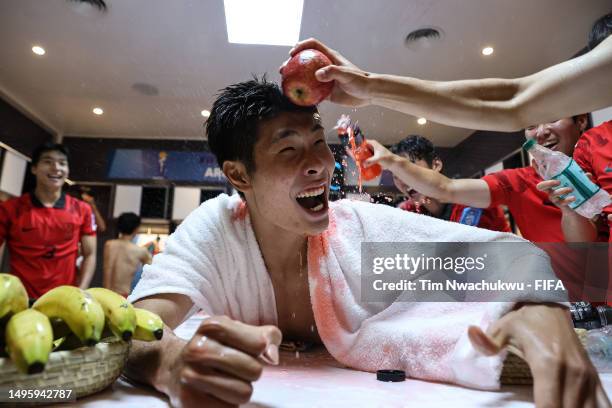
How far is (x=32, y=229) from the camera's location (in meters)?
3.15

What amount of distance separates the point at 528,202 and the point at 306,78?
148cm

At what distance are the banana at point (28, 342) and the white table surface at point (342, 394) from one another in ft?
0.56

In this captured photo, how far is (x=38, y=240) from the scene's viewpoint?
10.4ft

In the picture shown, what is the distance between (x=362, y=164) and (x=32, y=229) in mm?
2593

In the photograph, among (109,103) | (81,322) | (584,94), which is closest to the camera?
(81,322)

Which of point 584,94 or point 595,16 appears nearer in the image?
point 584,94

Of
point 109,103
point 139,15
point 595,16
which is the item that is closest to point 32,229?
point 139,15

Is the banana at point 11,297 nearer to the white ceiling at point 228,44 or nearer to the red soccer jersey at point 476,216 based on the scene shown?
the red soccer jersey at point 476,216

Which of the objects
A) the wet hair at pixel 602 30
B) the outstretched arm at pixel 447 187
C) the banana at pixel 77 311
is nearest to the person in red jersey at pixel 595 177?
the wet hair at pixel 602 30

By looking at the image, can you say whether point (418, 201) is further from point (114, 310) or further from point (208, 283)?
point (114, 310)

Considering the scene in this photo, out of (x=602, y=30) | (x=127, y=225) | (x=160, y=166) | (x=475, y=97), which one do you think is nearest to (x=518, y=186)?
(x=602, y=30)

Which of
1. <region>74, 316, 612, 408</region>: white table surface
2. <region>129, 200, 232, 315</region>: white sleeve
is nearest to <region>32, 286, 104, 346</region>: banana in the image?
<region>74, 316, 612, 408</region>: white table surface

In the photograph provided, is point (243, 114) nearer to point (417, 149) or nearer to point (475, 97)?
point (475, 97)

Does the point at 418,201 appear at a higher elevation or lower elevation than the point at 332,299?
higher
